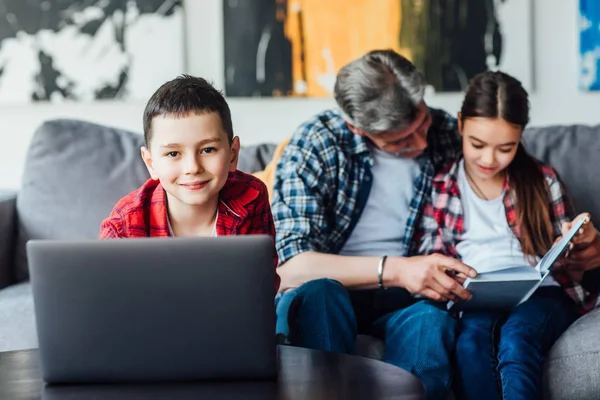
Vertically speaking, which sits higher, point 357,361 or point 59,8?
point 59,8

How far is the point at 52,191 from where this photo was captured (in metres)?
2.45

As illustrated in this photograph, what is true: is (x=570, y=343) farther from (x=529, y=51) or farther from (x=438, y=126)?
(x=529, y=51)

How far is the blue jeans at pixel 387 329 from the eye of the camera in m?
1.75

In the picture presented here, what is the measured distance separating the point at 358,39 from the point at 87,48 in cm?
93

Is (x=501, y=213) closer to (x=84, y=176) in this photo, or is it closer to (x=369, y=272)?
(x=369, y=272)

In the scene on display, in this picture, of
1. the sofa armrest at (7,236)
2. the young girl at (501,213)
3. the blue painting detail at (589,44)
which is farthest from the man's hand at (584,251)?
the sofa armrest at (7,236)

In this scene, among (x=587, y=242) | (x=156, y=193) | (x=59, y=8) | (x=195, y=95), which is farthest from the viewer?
(x=59, y=8)

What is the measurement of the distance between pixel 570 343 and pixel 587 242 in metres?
0.29

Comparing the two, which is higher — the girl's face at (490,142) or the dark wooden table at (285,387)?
the girl's face at (490,142)

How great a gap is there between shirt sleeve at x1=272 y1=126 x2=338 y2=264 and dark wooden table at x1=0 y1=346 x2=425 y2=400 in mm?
740

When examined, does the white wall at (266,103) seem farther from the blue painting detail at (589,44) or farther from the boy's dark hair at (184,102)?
the boy's dark hair at (184,102)

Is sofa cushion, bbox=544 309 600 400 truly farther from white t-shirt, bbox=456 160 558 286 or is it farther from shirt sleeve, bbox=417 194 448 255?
shirt sleeve, bbox=417 194 448 255

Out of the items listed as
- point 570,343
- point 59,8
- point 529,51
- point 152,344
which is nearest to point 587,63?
point 529,51

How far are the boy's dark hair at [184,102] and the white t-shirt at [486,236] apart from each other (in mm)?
Result: 826
